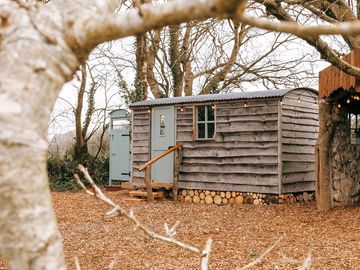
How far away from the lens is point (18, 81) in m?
0.86

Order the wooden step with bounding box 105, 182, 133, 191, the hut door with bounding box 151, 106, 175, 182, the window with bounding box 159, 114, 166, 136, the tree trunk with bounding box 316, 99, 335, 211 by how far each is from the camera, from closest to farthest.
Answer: the tree trunk with bounding box 316, 99, 335, 211
the hut door with bounding box 151, 106, 175, 182
the window with bounding box 159, 114, 166, 136
the wooden step with bounding box 105, 182, 133, 191

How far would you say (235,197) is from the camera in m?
12.7

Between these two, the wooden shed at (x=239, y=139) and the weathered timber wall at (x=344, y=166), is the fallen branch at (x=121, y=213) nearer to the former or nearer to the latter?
the weathered timber wall at (x=344, y=166)

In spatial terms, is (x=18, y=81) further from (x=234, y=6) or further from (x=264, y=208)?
(x=264, y=208)

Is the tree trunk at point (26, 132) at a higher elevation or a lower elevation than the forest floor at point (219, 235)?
higher

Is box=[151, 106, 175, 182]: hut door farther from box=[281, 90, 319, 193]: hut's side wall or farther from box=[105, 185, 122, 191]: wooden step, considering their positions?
box=[281, 90, 319, 193]: hut's side wall

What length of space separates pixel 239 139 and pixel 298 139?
65.2 inches

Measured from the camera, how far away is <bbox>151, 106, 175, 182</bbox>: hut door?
14.1 m

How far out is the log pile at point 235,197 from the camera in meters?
12.1

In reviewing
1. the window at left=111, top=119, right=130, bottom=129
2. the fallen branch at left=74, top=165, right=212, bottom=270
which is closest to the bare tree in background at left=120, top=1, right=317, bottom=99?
the window at left=111, top=119, right=130, bottom=129

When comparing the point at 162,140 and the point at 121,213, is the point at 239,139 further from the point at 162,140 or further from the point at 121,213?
the point at 121,213

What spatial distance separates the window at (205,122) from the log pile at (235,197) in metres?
1.56

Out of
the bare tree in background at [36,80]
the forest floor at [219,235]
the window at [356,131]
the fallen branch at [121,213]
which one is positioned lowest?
the forest floor at [219,235]

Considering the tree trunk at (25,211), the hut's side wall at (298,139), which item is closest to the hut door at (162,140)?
the hut's side wall at (298,139)
